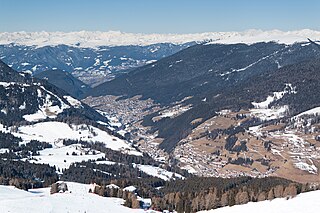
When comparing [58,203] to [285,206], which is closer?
[285,206]

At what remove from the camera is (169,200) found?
127000mm

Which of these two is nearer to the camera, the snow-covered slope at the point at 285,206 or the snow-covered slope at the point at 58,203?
the snow-covered slope at the point at 58,203

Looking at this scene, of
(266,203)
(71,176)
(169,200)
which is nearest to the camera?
(266,203)

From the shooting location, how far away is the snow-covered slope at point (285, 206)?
97250mm

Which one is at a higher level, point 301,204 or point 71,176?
point 301,204

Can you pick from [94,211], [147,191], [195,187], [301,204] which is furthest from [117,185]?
[301,204]

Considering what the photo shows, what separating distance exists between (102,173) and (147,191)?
5195 centimetres

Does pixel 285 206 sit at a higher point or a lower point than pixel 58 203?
higher

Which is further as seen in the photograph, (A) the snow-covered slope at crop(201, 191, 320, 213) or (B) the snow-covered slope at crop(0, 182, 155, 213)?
(A) the snow-covered slope at crop(201, 191, 320, 213)

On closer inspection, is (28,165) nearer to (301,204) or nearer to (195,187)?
(195,187)

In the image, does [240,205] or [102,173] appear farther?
[102,173]

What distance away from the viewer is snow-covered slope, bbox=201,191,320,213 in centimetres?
9725

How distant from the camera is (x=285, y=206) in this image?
102312 millimetres

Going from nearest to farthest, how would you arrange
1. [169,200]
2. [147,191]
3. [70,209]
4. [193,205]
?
1. [70,209]
2. [193,205]
3. [169,200]
4. [147,191]
